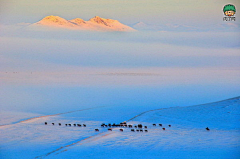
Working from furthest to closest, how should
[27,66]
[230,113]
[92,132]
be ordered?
1. [27,66]
2. [230,113]
3. [92,132]

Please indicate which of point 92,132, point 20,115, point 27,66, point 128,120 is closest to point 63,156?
point 92,132

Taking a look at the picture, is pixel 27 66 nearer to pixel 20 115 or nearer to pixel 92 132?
pixel 20 115

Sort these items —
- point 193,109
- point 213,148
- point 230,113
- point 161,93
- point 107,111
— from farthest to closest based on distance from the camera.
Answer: point 161,93 < point 107,111 < point 193,109 < point 230,113 < point 213,148

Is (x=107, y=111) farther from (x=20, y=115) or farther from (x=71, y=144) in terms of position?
(x=71, y=144)

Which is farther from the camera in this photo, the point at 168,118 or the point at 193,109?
the point at 193,109

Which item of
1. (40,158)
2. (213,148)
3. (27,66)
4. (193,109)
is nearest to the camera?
(40,158)

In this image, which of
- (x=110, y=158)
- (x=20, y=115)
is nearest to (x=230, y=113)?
(x=110, y=158)
